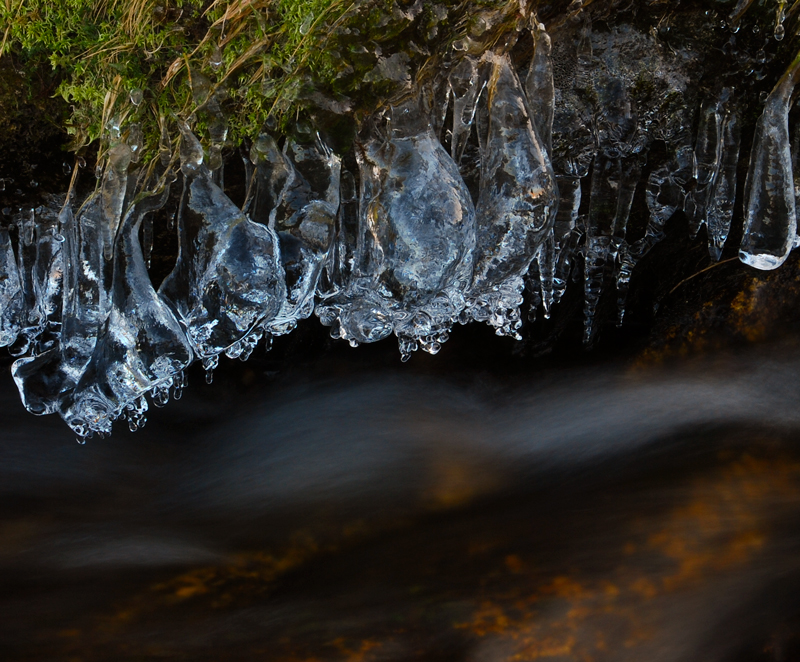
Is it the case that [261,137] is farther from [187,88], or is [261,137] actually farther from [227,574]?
[227,574]

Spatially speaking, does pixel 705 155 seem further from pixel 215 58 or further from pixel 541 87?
pixel 215 58

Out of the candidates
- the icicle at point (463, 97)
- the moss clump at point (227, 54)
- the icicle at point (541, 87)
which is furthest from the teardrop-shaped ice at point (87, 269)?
the icicle at point (541, 87)

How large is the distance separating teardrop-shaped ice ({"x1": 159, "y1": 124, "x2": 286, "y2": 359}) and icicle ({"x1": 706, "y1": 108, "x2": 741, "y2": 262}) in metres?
1.28

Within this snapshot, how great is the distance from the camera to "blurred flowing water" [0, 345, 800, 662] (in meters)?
2.13

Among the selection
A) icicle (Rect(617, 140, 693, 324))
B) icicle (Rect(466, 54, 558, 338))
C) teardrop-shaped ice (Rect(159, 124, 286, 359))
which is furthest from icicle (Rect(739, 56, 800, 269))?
teardrop-shaped ice (Rect(159, 124, 286, 359))

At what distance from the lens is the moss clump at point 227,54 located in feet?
4.58

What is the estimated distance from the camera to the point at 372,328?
1.68m

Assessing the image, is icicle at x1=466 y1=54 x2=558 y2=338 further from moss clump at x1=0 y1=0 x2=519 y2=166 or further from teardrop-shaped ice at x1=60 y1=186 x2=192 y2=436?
teardrop-shaped ice at x1=60 y1=186 x2=192 y2=436

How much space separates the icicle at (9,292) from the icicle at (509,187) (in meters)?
1.49

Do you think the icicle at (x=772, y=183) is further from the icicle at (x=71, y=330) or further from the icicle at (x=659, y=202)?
the icicle at (x=71, y=330)

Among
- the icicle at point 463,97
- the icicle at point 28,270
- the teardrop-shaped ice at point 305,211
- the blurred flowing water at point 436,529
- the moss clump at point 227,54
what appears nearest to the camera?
the moss clump at point 227,54

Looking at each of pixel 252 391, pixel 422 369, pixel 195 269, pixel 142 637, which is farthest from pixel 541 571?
pixel 195 269

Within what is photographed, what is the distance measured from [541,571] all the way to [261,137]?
1776mm

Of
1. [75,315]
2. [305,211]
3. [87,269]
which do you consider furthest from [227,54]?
[75,315]
